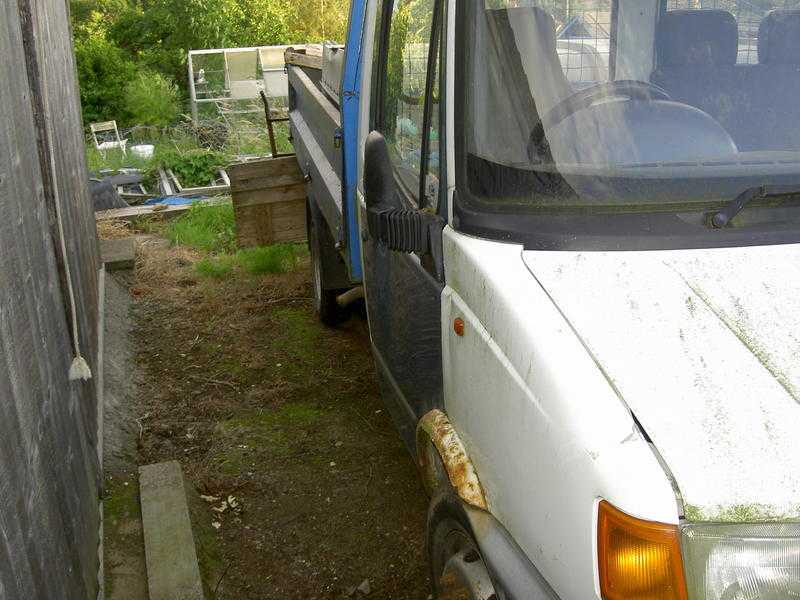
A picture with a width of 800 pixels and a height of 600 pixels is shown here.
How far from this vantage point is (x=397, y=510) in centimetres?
434

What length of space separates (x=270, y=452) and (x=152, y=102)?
63.0 feet

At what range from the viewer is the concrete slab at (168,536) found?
11.9 ft

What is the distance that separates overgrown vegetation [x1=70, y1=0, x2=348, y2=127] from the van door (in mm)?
19241

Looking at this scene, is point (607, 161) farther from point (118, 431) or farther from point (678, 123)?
point (118, 431)

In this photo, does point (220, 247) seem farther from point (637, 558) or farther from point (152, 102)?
point (152, 102)

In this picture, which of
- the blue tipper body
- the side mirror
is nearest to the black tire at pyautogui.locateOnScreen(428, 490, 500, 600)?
the side mirror

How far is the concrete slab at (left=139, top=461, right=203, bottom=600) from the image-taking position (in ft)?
11.9

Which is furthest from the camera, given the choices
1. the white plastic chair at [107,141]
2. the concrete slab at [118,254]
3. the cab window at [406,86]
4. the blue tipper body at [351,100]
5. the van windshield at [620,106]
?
the white plastic chair at [107,141]

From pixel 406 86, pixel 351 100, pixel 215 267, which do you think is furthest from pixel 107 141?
pixel 406 86

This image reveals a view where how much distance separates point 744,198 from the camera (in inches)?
97.2

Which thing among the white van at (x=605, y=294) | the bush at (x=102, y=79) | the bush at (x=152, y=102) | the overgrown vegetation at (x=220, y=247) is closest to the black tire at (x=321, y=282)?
the overgrown vegetation at (x=220, y=247)

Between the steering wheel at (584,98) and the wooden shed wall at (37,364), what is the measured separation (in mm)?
1508

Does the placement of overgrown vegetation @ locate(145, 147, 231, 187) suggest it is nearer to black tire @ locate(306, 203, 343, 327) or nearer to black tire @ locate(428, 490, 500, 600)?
black tire @ locate(306, 203, 343, 327)

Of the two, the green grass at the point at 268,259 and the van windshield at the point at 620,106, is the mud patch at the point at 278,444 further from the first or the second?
the van windshield at the point at 620,106
